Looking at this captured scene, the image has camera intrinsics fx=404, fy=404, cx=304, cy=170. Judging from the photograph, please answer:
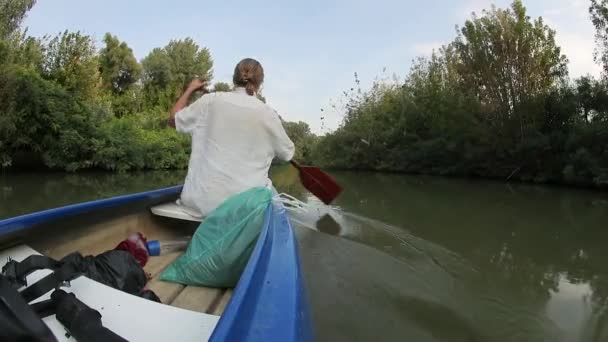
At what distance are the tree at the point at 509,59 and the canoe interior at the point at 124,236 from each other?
1652 cm

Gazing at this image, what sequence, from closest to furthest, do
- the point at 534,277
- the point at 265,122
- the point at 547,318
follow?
the point at 265,122, the point at 547,318, the point at 534,277

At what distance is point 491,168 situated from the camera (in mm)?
17062

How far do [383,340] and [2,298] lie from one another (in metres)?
2.07

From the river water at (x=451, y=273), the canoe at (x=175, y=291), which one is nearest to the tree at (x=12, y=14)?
the river water at (x=451, y=273)

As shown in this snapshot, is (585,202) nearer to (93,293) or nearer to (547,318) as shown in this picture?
(547,318)

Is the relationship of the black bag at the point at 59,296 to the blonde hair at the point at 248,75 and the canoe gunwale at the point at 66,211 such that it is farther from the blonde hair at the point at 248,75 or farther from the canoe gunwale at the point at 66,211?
the blonde hair at the point at 248,75

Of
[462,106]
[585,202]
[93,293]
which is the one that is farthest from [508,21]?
[93,293]

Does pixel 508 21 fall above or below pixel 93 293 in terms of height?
above

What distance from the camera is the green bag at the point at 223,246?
1814 millimetres

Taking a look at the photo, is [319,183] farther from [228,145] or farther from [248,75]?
[228,145]

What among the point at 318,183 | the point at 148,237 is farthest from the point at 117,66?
the point at 148,237

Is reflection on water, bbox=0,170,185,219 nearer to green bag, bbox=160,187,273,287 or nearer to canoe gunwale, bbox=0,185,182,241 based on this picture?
canoe gunwale, bbox=0,185,182,241

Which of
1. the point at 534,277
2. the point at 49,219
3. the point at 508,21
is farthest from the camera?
the point at 508,21

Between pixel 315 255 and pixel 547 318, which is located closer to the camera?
pixel 547 318
